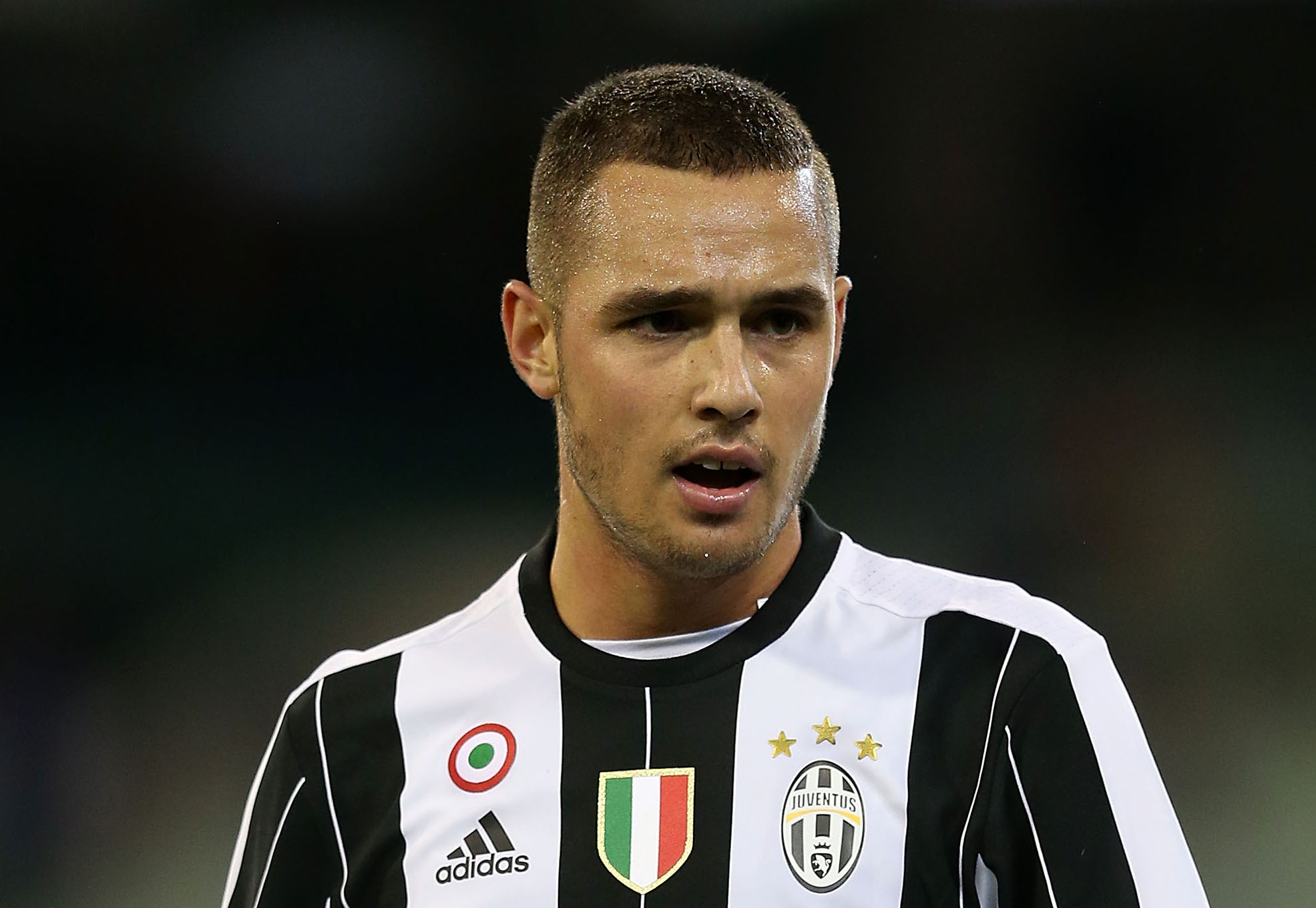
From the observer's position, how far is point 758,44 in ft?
11.6

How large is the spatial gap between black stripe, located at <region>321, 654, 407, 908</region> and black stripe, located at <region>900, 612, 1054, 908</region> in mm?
650

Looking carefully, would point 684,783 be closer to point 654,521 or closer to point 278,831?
point 654,521

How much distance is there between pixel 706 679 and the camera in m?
1.89

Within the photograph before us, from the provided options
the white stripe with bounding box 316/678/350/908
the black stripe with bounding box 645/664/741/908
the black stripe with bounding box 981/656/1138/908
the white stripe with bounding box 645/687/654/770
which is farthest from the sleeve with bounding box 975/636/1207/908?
the white stripe with bounding box 316/678/350/908

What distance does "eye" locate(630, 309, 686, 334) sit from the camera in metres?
1.81

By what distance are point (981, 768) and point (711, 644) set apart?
1.22 feet

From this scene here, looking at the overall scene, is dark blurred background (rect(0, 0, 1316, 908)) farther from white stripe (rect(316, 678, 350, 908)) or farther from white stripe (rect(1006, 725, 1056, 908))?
white stripe (rect(1006, 725, 1056, 908))

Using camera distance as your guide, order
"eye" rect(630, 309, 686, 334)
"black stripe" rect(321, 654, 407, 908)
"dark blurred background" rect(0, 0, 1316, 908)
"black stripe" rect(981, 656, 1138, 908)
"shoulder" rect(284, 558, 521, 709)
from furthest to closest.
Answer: "dark blurred background" rect(0, 0, 1316, 908)
"shoulder" rect(284, 558, 521, 709)
"black stripe" rect(321, 654, 407, 908)
"eye" rect(630, 309, 686, 334)
"black stripe" rect(981, 656, 1138, 908)

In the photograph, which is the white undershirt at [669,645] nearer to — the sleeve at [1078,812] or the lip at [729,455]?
the lip at [729,455]

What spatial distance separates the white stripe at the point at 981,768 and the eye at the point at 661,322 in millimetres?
567

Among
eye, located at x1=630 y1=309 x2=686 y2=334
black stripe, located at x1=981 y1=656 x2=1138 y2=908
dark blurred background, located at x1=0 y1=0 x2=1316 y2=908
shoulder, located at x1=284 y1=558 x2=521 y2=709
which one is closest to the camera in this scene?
black stripe, located at x1=981 y1=656 x2=1138 y2=908

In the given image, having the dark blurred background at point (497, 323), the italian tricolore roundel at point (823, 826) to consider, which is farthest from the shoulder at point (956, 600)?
the dark blurred background at point (497, 323)

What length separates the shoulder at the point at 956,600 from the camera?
6.02 ft

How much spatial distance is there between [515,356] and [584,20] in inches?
68.6
